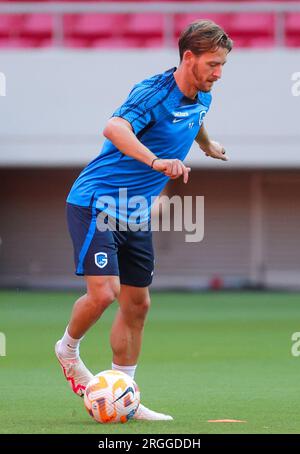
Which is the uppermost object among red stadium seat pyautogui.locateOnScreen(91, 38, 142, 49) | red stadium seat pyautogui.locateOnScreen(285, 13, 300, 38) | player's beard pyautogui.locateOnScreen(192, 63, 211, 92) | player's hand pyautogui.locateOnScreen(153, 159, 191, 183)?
red stadium seat pyautogui.locateOnScreen(285, 13, 300, 38)

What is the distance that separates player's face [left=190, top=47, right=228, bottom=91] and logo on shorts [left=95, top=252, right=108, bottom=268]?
3.48 feet

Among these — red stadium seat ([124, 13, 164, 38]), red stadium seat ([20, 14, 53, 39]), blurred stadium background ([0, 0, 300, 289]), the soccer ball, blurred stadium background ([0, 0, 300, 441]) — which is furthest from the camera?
red stadium seat ([20, 14, 53, 39])

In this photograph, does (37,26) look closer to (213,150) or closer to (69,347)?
(213,150)

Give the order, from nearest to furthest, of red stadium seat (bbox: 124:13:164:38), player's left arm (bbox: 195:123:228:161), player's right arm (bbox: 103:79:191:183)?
1. player's right arm (bbox: 103:79:191:183)
2. player's left arm (bbox: 195:123:228:161)
3. red stadium seat (bbox: 124:13:164:38)

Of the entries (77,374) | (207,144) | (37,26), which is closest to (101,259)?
(77,374)

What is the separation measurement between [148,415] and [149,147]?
4.75 feet

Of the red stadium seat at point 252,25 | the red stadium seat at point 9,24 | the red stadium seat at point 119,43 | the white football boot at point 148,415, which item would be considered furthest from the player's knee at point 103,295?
the red stadium seat at point 9,24

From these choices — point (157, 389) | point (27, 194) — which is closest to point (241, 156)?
point (27, 194)

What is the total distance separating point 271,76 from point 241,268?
3267 millimetres

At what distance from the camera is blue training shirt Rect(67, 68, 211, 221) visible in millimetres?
6082

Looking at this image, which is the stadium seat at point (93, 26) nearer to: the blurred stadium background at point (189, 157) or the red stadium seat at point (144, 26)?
the blurred stadium background at point (189, 157)

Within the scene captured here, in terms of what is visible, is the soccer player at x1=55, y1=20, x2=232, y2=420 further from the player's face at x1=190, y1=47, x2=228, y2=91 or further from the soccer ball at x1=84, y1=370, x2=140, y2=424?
the soccer ball at x1=84, y1=370, x2=140, y2=424

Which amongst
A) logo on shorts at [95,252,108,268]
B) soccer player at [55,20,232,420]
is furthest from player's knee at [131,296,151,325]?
logo on shorts at [95,252,108,268]

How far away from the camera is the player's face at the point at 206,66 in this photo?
6047 millimetres
